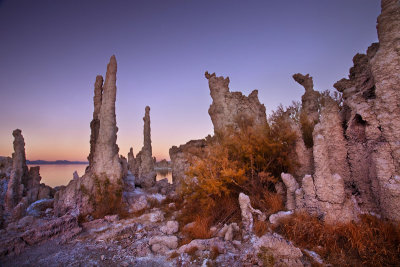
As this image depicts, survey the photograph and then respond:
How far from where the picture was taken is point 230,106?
50.2 ft

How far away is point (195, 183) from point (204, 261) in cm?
315

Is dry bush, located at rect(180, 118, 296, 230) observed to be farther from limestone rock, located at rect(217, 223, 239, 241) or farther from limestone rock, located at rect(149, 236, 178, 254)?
limestone rock, located at rect(149, 236, 178, 254)

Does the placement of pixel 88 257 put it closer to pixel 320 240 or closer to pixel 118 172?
pixel 118 172

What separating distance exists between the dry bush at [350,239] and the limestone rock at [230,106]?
32.8 feet

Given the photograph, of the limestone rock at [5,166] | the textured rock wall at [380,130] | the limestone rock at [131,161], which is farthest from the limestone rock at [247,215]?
the limestone rock at [131,161]

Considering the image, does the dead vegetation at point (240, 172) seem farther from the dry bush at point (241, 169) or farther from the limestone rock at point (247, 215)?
the limestone rock at point (247, 215)

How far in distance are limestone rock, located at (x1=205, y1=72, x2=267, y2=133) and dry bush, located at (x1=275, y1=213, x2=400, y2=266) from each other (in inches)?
393

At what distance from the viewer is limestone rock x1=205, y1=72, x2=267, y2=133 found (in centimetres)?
1500

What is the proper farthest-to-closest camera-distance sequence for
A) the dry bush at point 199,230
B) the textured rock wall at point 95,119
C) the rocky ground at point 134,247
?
the textured rock wall at point 95,119
the dry bush at point 199,230
the rocky ground at point 134,247

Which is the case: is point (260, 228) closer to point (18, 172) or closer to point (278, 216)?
point (278, 216)

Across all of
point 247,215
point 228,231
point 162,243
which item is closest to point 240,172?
point 247,215

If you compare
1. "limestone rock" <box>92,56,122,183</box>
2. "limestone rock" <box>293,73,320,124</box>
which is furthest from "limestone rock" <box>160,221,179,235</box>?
"limestone rock" <box>293,73,320,124</box>

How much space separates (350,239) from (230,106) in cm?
1199

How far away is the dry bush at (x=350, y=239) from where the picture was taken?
3.92 m
